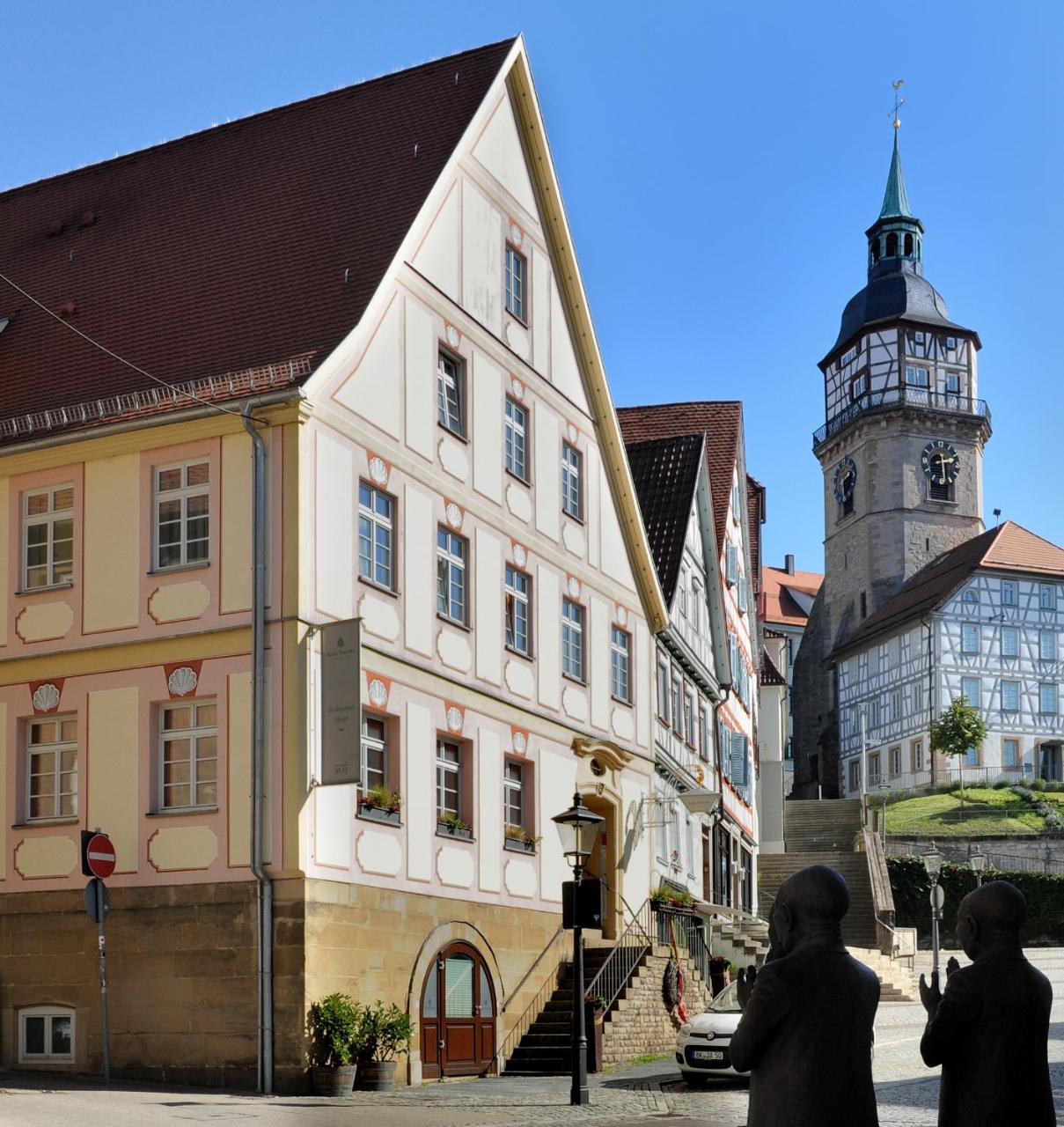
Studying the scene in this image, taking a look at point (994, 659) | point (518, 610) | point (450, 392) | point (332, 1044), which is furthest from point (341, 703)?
point (994, 659)

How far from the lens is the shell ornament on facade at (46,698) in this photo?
73.4 ft

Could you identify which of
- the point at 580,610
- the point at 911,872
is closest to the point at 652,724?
the point at 580,610

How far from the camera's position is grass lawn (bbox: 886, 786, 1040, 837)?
6775 cm

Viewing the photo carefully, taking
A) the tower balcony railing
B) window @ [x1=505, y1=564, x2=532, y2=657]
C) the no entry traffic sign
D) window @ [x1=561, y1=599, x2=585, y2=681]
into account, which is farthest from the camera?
the tower balcony railing

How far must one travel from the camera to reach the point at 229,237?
25594 mm

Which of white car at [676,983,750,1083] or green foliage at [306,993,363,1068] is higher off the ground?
green foliage at [306,993,363,1068]

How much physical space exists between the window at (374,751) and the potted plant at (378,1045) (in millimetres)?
2563

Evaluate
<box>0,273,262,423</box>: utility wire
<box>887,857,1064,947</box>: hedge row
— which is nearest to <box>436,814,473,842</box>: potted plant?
<box>0,273,262,423</box>: utility wire

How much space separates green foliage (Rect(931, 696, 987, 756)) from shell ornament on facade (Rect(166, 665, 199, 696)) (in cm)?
6343

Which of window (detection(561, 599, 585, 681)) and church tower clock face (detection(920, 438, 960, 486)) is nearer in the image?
window (detection(561, 599, 585, 681))

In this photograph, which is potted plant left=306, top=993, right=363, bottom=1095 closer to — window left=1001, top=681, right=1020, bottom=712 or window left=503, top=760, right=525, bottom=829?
window left=503, top=760, right=525, bottom=829

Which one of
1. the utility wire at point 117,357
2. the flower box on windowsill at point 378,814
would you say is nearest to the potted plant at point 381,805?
the flower box on windowsill at point 378,814

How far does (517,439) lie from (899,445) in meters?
72.6

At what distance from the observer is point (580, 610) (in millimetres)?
29594
